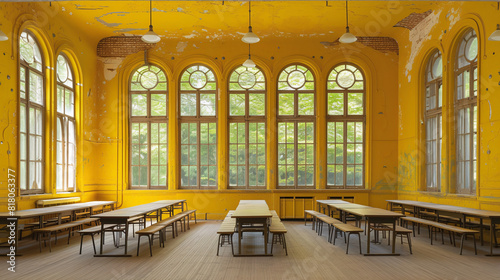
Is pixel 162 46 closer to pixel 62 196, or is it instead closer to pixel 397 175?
pixel 62 196

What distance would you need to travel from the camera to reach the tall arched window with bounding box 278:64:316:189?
12438 millimetres

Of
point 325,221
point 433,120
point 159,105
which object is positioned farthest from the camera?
point 159,105

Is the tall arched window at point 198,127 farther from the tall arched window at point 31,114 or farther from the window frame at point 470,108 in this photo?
the window frame at point 470,108

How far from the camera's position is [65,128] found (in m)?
10.8

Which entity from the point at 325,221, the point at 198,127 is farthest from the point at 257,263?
the point at 198,127

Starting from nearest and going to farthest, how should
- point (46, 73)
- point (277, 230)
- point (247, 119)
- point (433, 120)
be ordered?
point (277, 230) < point (46, 73) < point (433, 120) < point (247, 119)

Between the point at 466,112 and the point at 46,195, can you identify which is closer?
the point at 466,112

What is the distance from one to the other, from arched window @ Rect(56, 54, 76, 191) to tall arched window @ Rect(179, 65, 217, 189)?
3114mm

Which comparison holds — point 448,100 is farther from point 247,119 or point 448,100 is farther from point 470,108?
point 247,119

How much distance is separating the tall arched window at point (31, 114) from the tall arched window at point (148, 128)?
326 centimetres

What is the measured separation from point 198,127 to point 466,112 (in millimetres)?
7361

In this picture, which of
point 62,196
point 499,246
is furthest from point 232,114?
point 499,246

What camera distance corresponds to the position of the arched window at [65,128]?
34.4ft

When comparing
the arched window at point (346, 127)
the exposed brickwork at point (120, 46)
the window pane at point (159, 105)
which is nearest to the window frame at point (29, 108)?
the exposed brickwork at point (120, 46)
